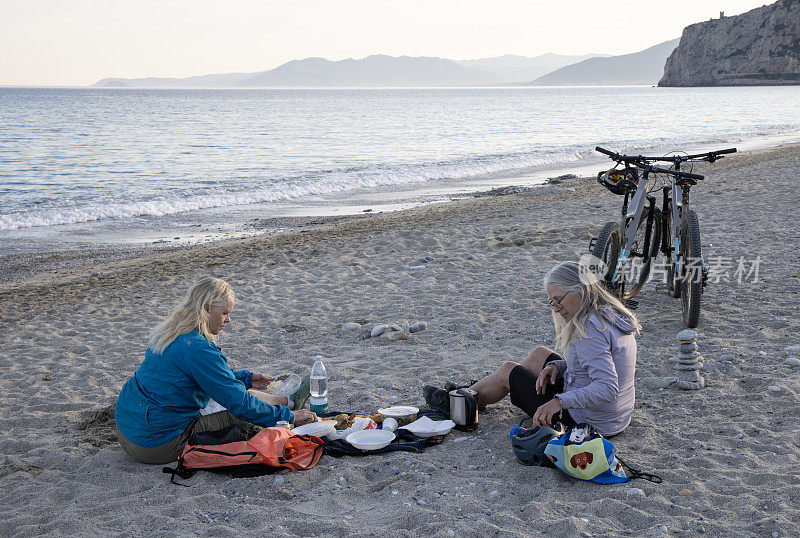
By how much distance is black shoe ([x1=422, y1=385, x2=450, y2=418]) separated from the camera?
4.77 meters

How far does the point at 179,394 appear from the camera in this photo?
418 centimetres

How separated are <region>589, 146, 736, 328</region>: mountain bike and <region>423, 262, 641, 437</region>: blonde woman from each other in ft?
8.07

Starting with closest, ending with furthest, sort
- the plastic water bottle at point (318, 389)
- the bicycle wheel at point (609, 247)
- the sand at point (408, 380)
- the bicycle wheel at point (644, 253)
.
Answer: the sand at point (408, 380) < the plastic water bottle at point (318, 389) < the bicycle wheel at point (609, 247) < the bicycle wheel at point (644, 253)

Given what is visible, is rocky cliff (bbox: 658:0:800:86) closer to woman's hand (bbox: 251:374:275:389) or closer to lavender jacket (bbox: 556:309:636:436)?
lavender jacket (bbox: 556:309:636:436)

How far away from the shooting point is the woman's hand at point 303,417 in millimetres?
4602

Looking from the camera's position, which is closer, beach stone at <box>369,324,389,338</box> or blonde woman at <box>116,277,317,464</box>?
blonde woman at <box>116,277,317,464</box>

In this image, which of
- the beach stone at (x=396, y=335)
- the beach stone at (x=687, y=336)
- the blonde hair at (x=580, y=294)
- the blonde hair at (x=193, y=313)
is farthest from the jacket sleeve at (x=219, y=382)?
the beach stone at (x=687, y=336)

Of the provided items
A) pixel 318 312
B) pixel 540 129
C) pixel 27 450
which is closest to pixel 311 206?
pixel 318 312

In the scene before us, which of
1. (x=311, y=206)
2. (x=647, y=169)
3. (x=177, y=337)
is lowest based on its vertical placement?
(x=311, y=206)

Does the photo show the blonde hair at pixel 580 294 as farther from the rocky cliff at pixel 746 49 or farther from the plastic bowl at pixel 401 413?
the rocky cliff at pixel 746 49

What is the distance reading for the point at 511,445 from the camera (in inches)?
175

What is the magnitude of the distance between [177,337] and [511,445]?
212 cm

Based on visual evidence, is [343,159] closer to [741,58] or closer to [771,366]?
[771,366]

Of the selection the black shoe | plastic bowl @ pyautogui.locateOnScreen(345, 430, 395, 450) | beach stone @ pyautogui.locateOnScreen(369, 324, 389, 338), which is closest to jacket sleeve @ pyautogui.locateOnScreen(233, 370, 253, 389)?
plastic bowl @ pyautogui.locateOnScreen(345, 430, 395, 450)
